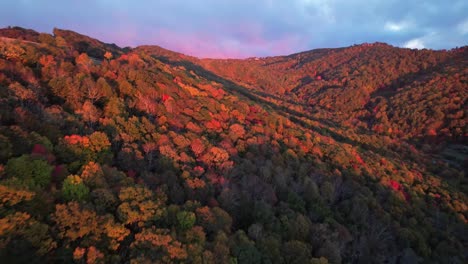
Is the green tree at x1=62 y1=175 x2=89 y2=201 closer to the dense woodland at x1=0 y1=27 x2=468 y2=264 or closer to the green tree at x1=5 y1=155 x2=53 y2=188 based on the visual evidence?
the dense woodland at x1=0 y1=27 x2=468 y2=264

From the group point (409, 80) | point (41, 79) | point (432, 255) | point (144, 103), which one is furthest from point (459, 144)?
point (41, 79)

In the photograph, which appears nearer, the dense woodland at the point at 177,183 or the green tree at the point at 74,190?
the dense woodland at the point at 177,183

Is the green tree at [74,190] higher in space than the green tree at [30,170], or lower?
lower

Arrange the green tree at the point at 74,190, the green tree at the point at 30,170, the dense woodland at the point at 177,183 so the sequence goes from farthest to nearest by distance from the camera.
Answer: the green tree at the point at 74,190 → the green tree at the point at 30,170 → the dense woodland at the point at 177,183

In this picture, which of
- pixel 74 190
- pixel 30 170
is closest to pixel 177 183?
pixel 74 190

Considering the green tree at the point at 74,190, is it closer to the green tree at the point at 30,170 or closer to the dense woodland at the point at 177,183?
the dense woodland at the point at 177,183

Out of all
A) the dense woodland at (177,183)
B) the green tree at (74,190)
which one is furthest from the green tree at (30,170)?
the green tree at (74,190)

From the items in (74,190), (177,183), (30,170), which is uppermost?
(30,170)

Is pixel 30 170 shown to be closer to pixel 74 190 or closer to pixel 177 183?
pixel 74 190
